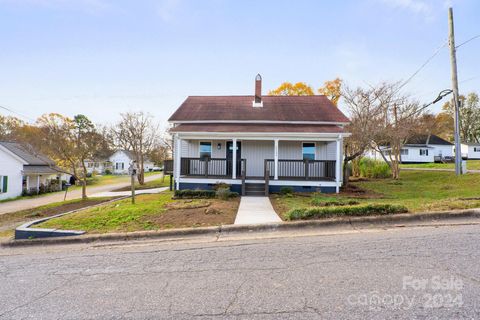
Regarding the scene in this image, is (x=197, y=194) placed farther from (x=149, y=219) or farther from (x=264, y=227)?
(x=264, y=227)

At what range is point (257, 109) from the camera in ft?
50.2

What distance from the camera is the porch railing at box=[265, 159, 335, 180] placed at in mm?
12531

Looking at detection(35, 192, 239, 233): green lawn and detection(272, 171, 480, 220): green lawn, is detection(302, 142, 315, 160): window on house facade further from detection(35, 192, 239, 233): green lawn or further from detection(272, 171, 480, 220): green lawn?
detection(35, 192, 239, 233): green lawn

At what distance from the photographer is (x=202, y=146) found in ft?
45.6

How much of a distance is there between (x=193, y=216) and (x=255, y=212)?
6.20 feet

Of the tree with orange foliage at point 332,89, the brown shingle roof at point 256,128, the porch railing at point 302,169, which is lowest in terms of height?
the porch railing at point 302,169

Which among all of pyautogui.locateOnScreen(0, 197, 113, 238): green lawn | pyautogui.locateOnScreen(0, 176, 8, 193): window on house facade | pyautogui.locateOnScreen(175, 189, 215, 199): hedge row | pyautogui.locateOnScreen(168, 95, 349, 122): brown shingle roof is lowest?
pyautogui.locateOnScreen(0, 197, 113, 238): green lawn

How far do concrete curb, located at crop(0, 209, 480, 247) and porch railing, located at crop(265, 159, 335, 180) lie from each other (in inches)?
242

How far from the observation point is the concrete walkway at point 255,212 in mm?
6698

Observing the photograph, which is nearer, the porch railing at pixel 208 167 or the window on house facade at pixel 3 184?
the porch railing at pixel 208 167

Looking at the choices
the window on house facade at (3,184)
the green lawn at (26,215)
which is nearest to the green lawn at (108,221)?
the green lawn at (26,215)

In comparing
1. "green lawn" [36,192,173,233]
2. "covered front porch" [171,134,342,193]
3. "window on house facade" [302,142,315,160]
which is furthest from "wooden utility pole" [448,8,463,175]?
"green lawn" [36,192,173,233]

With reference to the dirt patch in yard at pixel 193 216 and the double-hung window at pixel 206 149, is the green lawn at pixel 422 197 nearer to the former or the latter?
the dirt patch in yard at pixel 193 216

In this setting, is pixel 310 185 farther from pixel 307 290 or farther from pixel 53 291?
pixel 53 291
